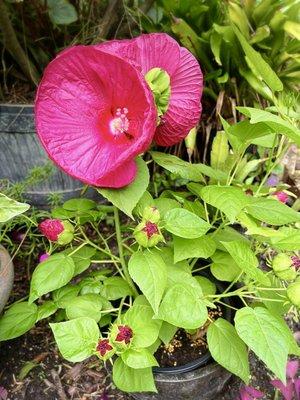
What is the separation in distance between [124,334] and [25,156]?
851 mm

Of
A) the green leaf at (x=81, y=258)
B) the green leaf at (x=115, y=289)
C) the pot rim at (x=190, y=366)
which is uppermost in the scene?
the green leaf at (x=81, y=258)

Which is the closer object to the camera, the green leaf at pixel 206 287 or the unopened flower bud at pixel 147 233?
the unopened flower bud at pixel 147 233

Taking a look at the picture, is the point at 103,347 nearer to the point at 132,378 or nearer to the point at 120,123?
the point at 132,378

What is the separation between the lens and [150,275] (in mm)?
807

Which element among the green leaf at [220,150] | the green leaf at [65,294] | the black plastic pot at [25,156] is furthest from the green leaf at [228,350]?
the black plastic pot at [25,156]

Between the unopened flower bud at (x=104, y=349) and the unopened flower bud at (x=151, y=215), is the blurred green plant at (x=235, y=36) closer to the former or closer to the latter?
the unopened flower bud at (x=151, y=215)

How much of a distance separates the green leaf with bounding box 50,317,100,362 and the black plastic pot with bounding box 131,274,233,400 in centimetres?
25

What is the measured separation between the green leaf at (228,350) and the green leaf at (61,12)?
100cm

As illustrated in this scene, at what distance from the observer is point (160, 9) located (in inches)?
70.9

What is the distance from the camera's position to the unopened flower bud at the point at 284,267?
0.79m

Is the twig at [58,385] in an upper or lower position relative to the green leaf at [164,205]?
lower

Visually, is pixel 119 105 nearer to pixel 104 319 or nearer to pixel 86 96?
pixel 86 96

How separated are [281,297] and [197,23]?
117 centimetres

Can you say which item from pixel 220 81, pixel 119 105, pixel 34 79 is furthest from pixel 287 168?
pixel 119 105
